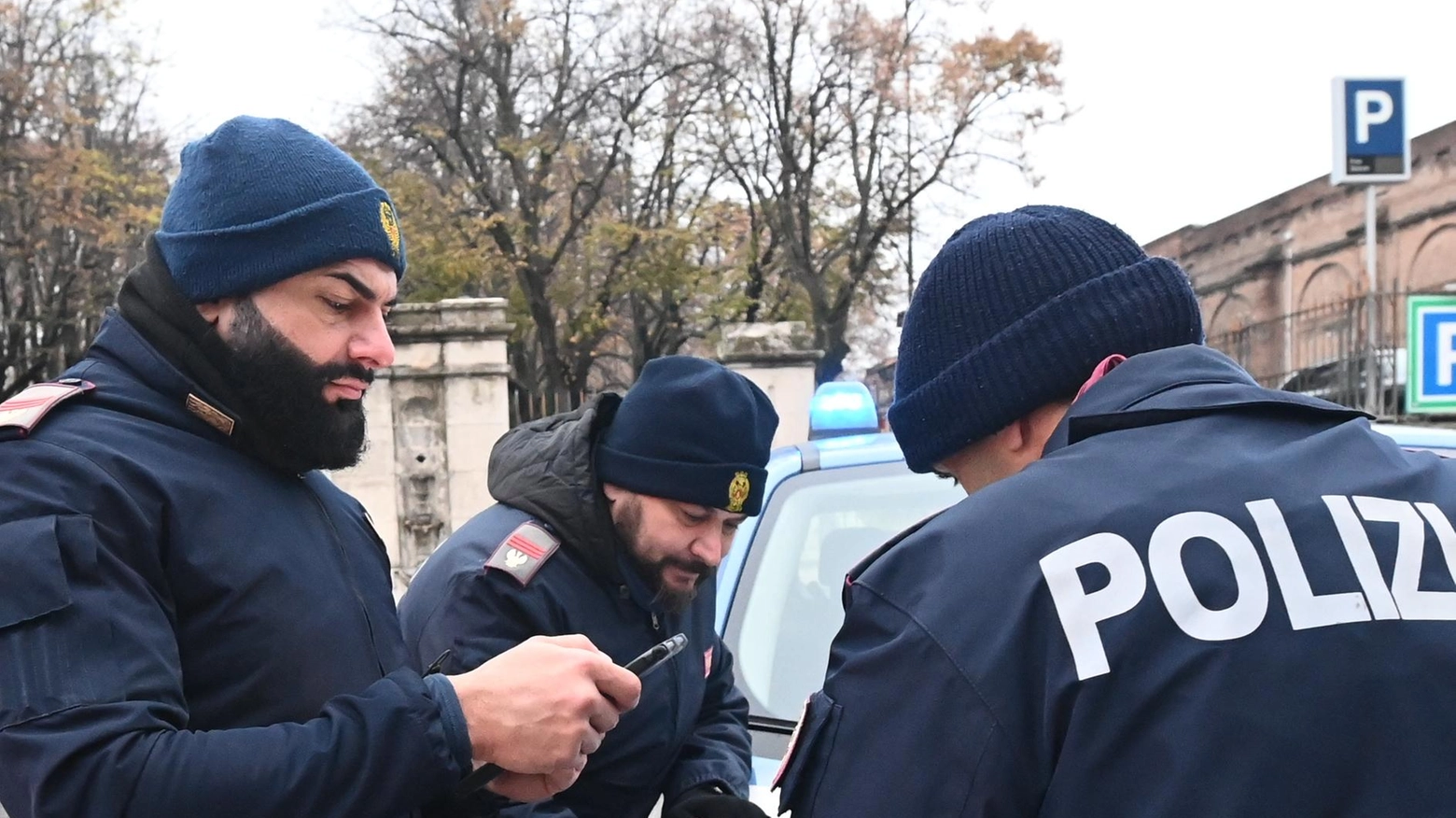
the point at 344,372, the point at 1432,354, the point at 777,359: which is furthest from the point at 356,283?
the point at 777,359

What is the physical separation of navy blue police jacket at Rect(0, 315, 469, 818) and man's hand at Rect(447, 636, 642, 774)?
47 mm

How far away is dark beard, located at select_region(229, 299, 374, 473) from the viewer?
1.48 m

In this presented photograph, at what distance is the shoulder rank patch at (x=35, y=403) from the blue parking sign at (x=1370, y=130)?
932 cm

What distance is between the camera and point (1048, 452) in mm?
1171

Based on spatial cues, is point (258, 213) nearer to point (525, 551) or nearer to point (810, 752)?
point (525, 551)

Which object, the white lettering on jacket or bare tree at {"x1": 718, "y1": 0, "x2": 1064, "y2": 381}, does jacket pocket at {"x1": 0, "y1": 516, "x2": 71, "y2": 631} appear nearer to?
Result: the white lettering on jacket

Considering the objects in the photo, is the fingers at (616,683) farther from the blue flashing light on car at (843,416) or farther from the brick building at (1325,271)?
the brick building at (1325,271)

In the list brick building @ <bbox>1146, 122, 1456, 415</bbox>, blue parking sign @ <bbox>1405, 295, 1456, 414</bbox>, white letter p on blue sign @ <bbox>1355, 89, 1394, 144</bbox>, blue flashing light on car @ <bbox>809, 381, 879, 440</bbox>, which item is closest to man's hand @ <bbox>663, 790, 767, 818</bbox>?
blue flashing light on car @ <bbox>809, 381, 879, 440</bbox>

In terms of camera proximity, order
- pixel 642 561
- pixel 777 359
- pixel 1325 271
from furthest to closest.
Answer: pixel 1325 271
pixel 777 359
pixel 642 561

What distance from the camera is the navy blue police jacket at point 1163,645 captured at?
942 mm

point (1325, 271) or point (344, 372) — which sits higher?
point (1325, 271)

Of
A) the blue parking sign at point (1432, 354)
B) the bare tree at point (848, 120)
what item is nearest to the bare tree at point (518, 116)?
the bare tree at point (848, 120)

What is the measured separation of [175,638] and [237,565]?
0.35ft

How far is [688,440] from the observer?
2305 millimetres
